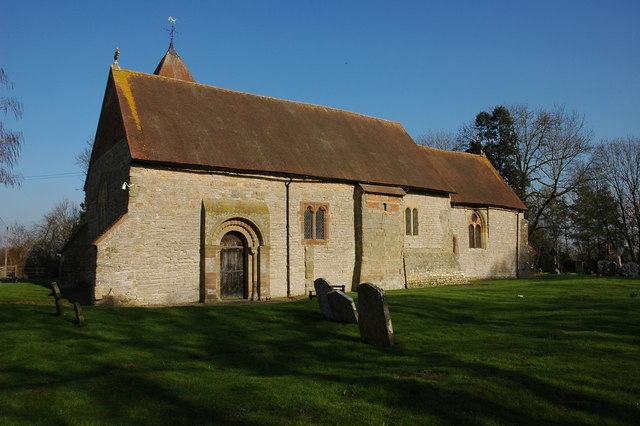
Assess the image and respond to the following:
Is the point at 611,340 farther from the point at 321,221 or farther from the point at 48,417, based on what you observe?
the point at 321,221

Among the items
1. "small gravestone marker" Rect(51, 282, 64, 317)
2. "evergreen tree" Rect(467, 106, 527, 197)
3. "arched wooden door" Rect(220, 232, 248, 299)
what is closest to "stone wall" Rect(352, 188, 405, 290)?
"arched wooden door" Rect(220, 232, 248, 299)

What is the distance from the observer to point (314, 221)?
22297 mm

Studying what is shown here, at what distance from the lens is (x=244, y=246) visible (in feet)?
66.7

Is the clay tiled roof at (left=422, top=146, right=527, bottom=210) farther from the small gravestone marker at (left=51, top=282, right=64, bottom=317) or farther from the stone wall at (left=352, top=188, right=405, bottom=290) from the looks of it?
the small gravestone marker at (left=51, top=282, right=64, bottom=317)

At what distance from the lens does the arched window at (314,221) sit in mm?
22047

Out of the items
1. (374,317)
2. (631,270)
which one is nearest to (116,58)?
(374,317)

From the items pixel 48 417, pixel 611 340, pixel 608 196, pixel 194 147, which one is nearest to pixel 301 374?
pixel 48 417

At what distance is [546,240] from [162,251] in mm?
52428

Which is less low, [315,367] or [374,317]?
[374,317]

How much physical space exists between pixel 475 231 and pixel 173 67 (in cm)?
2165

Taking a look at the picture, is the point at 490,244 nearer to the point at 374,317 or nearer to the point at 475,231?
the point at 475,231

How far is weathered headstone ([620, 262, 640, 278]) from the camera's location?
95.2 ft

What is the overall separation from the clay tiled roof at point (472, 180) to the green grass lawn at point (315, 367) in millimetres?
16094

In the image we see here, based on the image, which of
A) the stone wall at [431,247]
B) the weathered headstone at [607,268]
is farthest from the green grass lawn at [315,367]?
the weathered headstone at [607,268]
